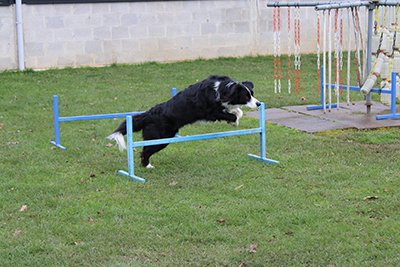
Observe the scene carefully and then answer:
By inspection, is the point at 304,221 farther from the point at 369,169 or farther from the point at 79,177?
the point at 79,177

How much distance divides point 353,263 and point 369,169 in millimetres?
2390

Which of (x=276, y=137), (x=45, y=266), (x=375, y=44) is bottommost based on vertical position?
(x=45, y=266)

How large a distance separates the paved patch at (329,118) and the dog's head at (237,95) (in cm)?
215

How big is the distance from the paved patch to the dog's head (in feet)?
7.06

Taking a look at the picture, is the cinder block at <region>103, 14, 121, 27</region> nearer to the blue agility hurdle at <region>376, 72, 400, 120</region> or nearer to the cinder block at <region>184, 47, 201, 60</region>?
the cinder block at <region>184, 47, 201, 60</region>

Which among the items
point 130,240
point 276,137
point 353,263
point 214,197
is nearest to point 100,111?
point 276,137

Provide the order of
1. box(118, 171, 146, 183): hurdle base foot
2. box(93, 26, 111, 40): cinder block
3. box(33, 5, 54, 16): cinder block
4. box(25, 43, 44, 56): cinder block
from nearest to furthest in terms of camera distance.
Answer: box(118, 171, 146, 183): hurdle base foot
box(33, 5, 54, 16): cinder block
box(25, 43, 44, 56): cinder block
box(93, 26, 111, 40): cinder block

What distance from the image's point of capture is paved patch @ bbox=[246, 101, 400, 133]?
7.82 meters

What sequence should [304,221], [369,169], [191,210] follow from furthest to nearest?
1. [369,169]
2. [191,210]
3. [304,221]

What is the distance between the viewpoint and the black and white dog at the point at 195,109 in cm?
573

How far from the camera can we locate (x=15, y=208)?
471 centimetres

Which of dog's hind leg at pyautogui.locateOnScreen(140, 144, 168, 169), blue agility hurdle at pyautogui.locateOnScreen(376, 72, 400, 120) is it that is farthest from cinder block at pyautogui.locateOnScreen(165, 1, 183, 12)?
dog's hind leg at pyautogui.locateOnScreen(140, 144, 168, 169)

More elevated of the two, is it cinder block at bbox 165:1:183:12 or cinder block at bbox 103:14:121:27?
cinder block at bbox 165:1:183:12

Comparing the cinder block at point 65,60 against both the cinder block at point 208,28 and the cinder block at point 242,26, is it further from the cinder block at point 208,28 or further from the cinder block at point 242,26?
the cinder block at point 242,26
